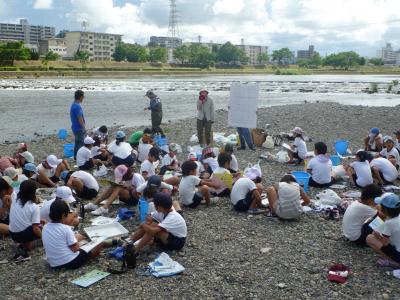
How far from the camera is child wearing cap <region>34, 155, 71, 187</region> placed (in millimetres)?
9031

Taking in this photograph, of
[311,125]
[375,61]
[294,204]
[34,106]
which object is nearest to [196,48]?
[375,61]

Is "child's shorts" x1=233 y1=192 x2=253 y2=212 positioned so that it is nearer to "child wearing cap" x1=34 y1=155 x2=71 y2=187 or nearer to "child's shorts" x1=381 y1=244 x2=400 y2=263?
"child's shorts" x1=381 y1=244 x2=400 y2=263

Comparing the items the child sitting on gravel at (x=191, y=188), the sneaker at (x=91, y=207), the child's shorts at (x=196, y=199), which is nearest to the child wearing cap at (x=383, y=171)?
the child sitting on gravel at (x=191, y=188)

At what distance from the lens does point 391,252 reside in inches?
208

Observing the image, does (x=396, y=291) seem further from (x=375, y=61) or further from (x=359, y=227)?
(x=375, y=61)

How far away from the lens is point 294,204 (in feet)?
22.8

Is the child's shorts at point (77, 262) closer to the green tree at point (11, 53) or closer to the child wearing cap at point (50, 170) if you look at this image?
the child wearing cap at point (50, 170)

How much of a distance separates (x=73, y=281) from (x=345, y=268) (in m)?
3.42

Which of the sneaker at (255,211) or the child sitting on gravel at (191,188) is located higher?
the child sitting on gravel at (191,188)

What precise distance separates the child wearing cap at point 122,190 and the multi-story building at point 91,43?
153m

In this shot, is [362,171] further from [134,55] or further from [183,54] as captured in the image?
[183,54]

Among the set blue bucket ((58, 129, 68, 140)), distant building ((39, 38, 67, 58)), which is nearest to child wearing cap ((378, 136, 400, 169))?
blue bucket ((58, 129, 68, 140))

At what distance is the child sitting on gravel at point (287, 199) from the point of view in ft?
22.6

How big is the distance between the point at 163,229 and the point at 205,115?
7.23 metres
